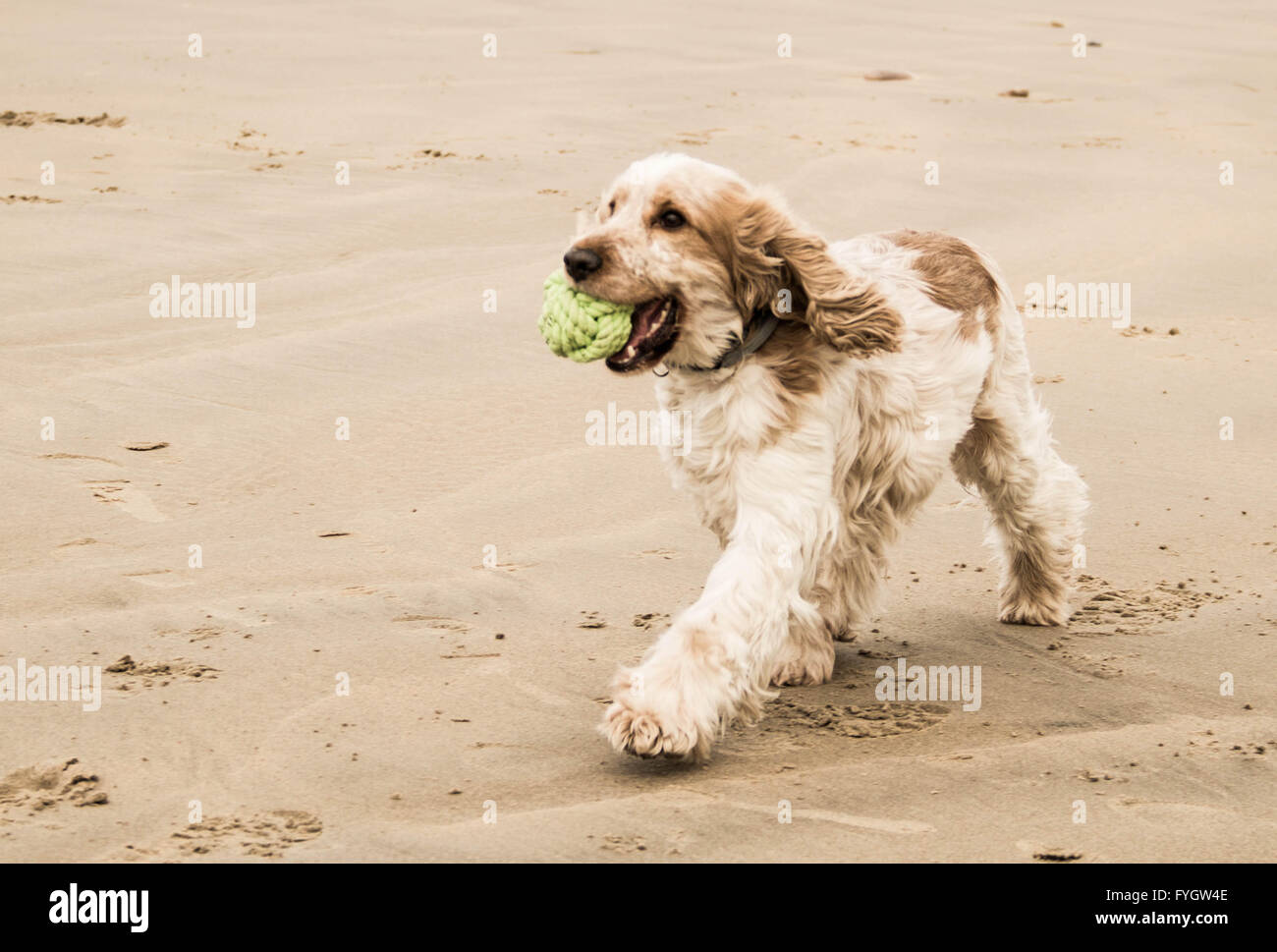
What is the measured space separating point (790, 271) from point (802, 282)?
0.23 feet

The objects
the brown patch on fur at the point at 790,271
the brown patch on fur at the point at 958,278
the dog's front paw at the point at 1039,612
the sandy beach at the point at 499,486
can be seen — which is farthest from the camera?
the dog's front paw at the point at 1039,612

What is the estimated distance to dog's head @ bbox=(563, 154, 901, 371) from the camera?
4.35 meters

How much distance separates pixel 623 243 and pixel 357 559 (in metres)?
2.10

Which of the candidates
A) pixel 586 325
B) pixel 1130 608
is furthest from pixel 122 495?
pixel 1130 608

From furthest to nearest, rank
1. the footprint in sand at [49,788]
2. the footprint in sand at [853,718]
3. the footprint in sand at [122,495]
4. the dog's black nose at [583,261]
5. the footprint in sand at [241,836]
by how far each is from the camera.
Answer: the footprint in sand at [122,495], the footprint in sand at [853,718], the dog's black nose at [583,261], the footprint in sand at [49,788], the footprint in sand at [241,836]

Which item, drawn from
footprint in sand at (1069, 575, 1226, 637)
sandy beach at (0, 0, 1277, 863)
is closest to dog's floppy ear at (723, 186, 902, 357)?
sandy beach at (0, 0, 1277, 863)

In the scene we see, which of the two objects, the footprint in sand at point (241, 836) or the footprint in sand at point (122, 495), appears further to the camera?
the footprint in sand at point (122, 495)

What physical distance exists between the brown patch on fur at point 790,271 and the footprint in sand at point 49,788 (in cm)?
222

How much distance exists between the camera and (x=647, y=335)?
4.41 m

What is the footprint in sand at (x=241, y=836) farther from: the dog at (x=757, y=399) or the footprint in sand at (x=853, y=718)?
the footprint in sand at (x=853, y=718)

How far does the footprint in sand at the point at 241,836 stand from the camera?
3.68m

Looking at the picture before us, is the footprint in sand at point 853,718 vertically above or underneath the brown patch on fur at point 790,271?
underneath

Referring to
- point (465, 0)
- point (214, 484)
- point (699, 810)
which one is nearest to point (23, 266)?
point (214, 484)

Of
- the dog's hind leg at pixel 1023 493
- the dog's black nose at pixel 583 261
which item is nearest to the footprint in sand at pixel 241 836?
the dog's black nose at pixel 583 261
